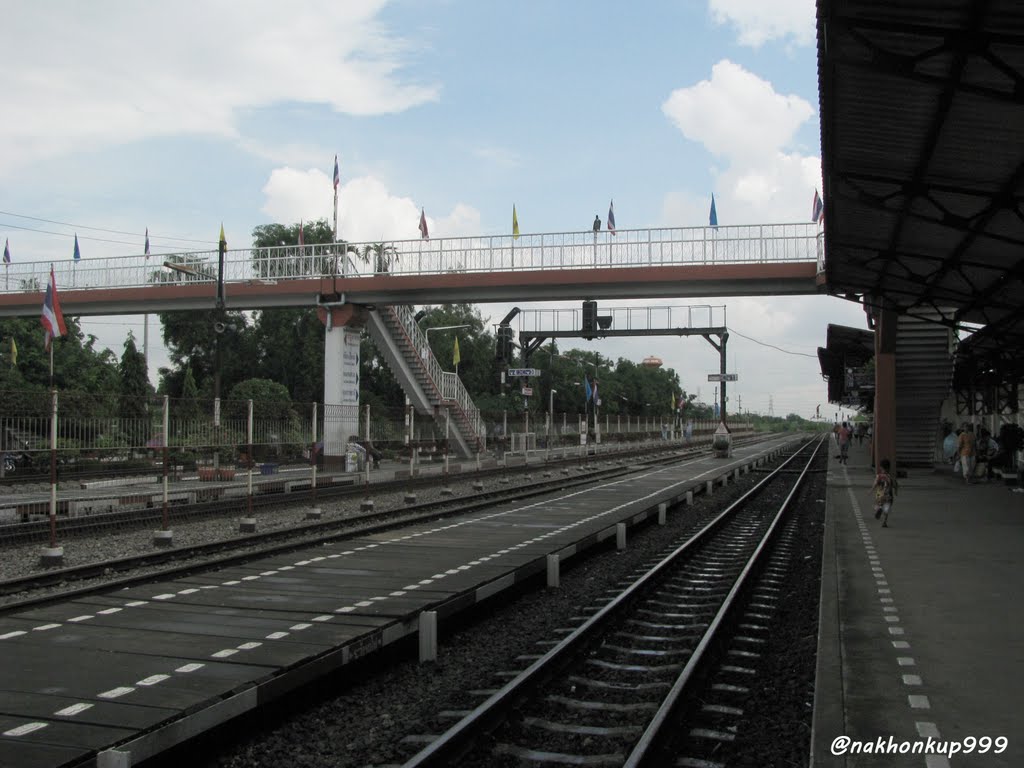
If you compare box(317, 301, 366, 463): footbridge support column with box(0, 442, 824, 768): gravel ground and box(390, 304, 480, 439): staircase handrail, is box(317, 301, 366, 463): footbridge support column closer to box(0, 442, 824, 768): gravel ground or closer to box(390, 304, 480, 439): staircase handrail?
box(390, 304, 480, 439): staircase handrail

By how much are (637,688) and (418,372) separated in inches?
1166

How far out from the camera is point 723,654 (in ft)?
26.1

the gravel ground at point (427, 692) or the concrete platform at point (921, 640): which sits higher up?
the concrete platform at point (921, 640)

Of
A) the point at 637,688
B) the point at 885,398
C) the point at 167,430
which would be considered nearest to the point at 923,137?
the point at 637,688

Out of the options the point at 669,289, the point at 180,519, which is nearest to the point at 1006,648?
the point at 180,519

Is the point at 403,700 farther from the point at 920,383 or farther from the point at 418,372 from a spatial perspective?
the point at 418,372

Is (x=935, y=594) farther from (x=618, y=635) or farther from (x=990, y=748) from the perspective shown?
(x=990, y=748)

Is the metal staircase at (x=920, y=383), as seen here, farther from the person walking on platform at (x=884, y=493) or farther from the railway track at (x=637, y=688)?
the railway track at (x=637, y=688)

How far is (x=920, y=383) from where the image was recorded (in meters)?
30.5

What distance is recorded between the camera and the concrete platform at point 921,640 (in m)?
5.25

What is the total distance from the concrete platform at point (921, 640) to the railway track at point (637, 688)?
74 cm

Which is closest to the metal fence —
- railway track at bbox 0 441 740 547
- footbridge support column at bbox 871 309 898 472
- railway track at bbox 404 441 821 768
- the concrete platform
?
railway track at bbox 0 441 740 547

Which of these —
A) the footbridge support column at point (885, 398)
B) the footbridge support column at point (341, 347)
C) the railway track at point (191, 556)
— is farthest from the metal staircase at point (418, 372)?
the railway track at point (191, 556)

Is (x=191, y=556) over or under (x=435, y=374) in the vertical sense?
under
